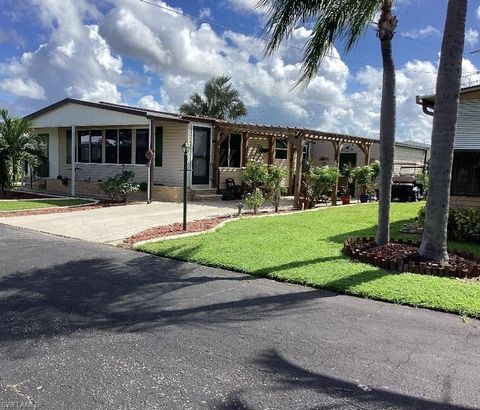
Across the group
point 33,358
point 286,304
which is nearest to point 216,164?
point 286,304

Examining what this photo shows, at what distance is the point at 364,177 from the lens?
65.5 feet

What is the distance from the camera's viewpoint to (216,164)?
61.1 ft

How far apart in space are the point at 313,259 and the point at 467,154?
5.48 meters

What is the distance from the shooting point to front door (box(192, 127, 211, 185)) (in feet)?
59.6

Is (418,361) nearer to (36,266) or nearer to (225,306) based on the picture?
(225,306)

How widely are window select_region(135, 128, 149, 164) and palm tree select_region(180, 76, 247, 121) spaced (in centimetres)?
1659

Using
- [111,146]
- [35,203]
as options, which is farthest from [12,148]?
[111,146]

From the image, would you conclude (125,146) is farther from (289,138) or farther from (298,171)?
(298,171)

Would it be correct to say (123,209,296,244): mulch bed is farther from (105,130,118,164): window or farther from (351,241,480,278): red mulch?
(105,130,118,164): window

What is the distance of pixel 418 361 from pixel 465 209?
7170 millimetres

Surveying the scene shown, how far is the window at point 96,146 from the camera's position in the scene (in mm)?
20702

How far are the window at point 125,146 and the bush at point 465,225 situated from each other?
13.5 m

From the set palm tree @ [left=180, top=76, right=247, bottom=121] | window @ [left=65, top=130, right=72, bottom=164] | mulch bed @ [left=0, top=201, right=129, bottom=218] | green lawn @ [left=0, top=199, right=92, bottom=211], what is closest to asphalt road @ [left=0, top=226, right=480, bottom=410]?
mulch bed @ [left=0, top=201, right=129, bottom=218]

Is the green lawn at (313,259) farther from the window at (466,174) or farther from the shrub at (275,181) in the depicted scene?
the shrub at (275,181)
